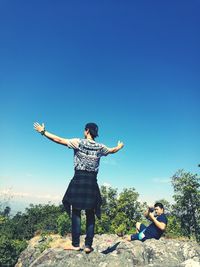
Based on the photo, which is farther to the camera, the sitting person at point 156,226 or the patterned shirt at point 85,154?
the sitting person at point 156,226

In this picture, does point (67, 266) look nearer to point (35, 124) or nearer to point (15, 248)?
point (35, 124)

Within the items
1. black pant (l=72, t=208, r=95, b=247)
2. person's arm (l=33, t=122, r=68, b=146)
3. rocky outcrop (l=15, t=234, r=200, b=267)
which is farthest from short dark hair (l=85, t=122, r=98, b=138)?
rocky outcrop (l=15, t=234, r=200, b=267)

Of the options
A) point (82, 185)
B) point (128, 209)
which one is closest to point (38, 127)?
Result: point (82, 185)

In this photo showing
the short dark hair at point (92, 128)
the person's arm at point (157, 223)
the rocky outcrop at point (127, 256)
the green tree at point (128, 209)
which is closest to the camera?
the rocky outcrop at point (127, 256)

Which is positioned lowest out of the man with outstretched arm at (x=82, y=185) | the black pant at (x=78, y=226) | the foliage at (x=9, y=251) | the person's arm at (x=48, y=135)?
the foliage at (x=9, y=251)

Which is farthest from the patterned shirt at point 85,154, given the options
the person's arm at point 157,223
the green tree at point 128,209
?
A: the green tree at point 128,209

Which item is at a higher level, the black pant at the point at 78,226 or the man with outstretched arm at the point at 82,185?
the man with outstretched arm at the point at 82,185

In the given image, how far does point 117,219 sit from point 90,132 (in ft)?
117

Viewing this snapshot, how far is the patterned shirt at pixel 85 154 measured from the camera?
5852 millimetres

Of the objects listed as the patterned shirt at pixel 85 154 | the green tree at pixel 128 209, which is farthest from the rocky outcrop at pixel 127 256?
the green tree at pixel 128 209

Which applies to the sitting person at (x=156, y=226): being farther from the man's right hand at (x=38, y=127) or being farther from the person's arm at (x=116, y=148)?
the man's right hand at (x=38, y=127)

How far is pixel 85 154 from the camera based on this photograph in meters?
5.91

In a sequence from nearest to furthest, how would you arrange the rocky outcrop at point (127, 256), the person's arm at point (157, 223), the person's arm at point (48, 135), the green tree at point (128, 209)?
1. the rocky outcrop at point (127, 256)
2. the person's arm at point (48, 135)
3. the person's arm at point (157, 223)
4. the green tree at point (128, 209)

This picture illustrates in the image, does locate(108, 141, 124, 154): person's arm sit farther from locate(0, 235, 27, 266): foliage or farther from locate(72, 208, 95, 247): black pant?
locate(0, 235, 27, 266): foliage
